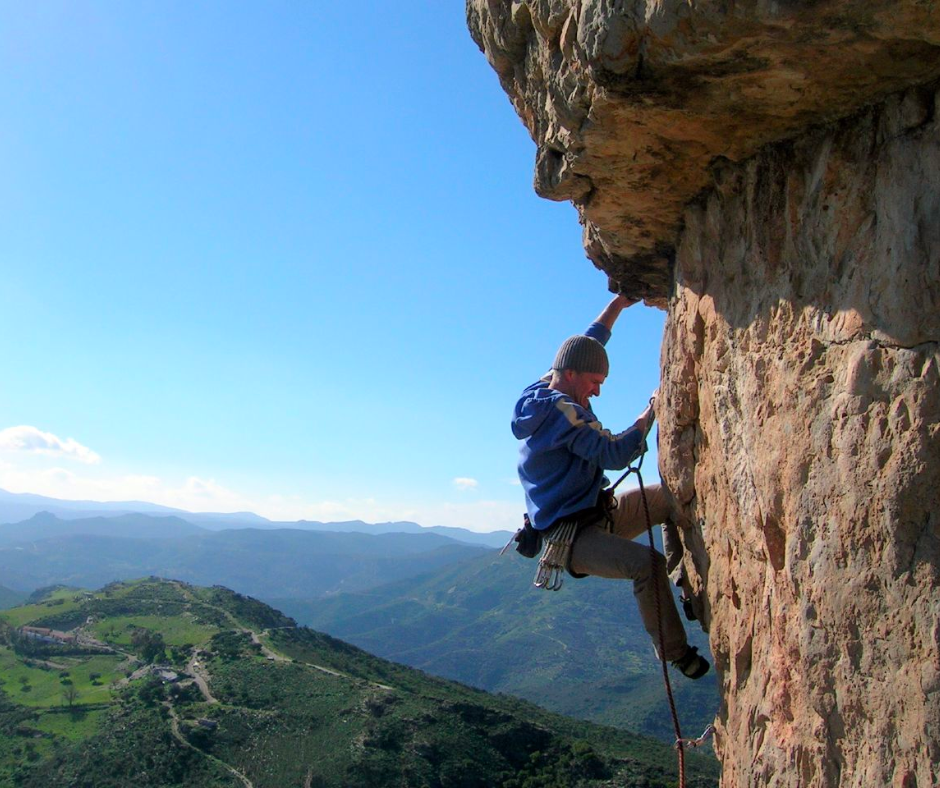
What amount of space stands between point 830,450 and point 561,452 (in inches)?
81.5

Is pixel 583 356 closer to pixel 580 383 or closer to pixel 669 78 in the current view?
pixel 580 383

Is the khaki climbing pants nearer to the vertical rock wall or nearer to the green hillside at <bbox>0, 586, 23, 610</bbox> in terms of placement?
the vertical rock wall

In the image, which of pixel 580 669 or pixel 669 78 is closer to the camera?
pixel 669 78

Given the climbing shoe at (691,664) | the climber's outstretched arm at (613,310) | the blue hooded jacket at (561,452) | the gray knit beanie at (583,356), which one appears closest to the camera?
the blue hooded jacket at (561,452)

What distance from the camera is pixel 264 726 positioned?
53125 mm

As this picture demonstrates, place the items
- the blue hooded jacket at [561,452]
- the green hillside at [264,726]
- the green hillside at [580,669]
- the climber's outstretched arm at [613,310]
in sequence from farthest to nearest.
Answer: the green hillside at [580,669]
the green hillside at [264,726]
the climber's outstretched arm at [613,310]
the blue hooded jacket at [561,452]

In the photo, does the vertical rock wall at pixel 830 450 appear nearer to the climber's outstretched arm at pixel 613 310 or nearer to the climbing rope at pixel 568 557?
the climbing rope at pixel 568 557

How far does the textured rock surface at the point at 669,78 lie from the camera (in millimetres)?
3141

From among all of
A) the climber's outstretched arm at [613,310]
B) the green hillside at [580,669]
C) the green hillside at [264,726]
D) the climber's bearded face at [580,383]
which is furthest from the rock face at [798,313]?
the green hillside at [580,669]

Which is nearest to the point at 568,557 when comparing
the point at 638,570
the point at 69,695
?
the point at 638,570

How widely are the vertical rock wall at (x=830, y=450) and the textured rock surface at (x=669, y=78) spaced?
23cm

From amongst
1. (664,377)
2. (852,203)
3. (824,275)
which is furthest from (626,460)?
(852,203)

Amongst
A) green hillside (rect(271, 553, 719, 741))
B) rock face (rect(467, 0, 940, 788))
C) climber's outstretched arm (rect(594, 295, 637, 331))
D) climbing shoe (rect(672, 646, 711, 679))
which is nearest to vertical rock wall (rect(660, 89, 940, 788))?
rock face (rect(467, 0, 940, 788))

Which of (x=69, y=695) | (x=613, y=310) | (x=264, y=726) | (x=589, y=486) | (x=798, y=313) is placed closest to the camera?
(x=798, y=313)
